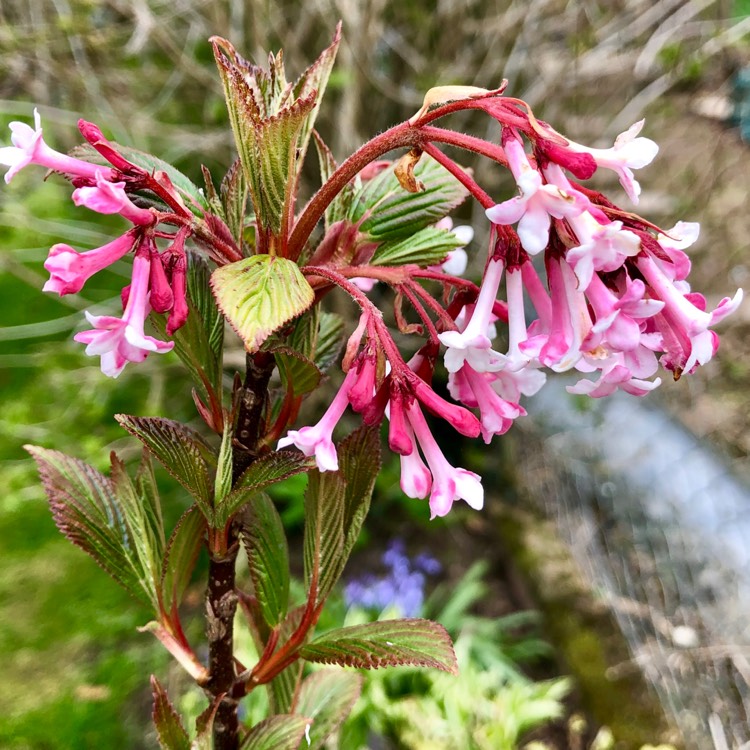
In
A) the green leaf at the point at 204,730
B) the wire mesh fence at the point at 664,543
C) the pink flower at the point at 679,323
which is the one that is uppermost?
the pink flower at the point at 679,323

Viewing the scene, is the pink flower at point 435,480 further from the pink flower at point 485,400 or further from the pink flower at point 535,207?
the pink flower at point 535,207

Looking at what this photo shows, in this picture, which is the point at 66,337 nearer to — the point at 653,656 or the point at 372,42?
the point at 372,42

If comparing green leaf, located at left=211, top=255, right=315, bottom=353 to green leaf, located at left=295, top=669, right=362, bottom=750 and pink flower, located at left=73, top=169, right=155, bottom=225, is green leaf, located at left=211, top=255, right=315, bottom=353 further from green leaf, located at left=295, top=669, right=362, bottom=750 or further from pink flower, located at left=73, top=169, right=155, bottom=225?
green leaf, located at left=295, top=669, right=362, bottom=750

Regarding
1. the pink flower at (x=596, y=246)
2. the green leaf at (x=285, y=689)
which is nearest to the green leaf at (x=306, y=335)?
the pink flower at (x=596, y=246)

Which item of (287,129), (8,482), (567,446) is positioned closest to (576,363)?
(287,129)

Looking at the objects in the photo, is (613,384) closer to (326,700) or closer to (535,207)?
(535,207)

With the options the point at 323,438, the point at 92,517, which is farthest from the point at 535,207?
the point at 92,517

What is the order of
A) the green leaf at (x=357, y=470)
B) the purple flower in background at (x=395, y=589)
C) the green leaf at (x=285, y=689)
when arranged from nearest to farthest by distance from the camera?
1. the green leaf at (x=357, y=470)
2. the green leaf at (x=285, y=689)
3. the purple flower in background at (x=395, y=589)
